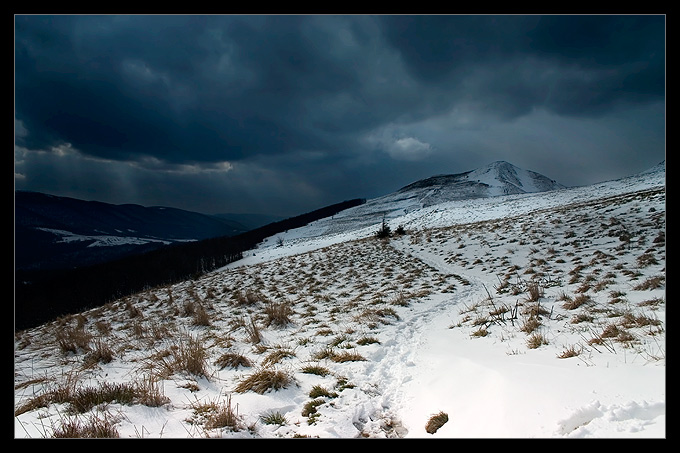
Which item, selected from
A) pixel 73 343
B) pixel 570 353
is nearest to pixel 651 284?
pixel 570 353

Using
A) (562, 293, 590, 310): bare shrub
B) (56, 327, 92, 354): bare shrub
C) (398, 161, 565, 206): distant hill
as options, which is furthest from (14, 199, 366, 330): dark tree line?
(398, 161, 565, 206): distant hill

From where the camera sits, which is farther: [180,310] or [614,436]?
[180,310]

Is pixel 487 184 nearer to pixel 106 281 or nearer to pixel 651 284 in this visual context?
pixel 651 284

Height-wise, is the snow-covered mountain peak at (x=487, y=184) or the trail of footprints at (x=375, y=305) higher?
the snow-covered mountain peak at (x=487, y=184)

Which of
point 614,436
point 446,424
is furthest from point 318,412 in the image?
point 614,436

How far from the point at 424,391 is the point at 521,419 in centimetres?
145

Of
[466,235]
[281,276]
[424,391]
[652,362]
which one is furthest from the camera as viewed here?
[466,235]

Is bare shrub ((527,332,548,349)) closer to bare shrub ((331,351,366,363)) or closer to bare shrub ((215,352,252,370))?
bare shrub ((331,351,366,363))

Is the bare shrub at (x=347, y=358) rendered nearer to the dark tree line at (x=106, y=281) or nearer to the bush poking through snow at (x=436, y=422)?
the bush poking through snow at (x=436, y=422)

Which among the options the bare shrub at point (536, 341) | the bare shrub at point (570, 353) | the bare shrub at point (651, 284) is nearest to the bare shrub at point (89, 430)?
the bare shrub at point (570, 353)
